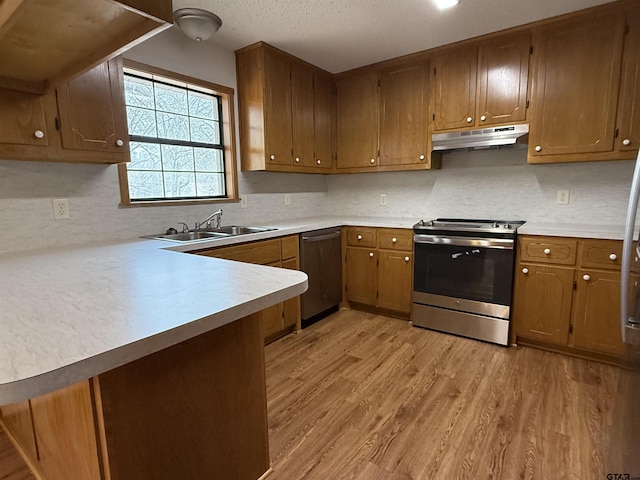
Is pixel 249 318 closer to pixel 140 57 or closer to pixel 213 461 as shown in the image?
pixel 213 461

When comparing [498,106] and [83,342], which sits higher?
[498,106]

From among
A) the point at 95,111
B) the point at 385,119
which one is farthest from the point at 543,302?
the point at 95,111

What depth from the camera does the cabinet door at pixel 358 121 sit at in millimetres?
3428

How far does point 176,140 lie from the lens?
271 cm

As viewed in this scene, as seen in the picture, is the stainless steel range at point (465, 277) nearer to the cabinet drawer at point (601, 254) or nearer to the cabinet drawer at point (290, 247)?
the cabinet drawer at point (601, 254)

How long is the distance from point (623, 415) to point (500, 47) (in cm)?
263

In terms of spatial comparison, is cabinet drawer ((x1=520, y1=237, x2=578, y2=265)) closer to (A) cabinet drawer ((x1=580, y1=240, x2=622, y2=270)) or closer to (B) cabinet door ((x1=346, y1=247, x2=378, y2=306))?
(A) cabinet drawer ((x1=580, y1=240, x2=622, y2=270))

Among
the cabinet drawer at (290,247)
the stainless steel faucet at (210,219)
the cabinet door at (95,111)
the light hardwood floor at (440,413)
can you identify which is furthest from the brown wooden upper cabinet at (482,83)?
the cabinet door at (95,111)

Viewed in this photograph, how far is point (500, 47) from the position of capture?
2.71 m

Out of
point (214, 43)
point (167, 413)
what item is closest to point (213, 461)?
point (167, 413)

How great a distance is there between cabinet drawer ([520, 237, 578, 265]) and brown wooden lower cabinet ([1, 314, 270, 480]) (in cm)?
218

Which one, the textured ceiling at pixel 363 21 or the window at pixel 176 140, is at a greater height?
the textured ceiling at pixel 363 21

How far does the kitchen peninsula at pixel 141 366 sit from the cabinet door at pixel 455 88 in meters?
2.43

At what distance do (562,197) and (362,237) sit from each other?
166cm
